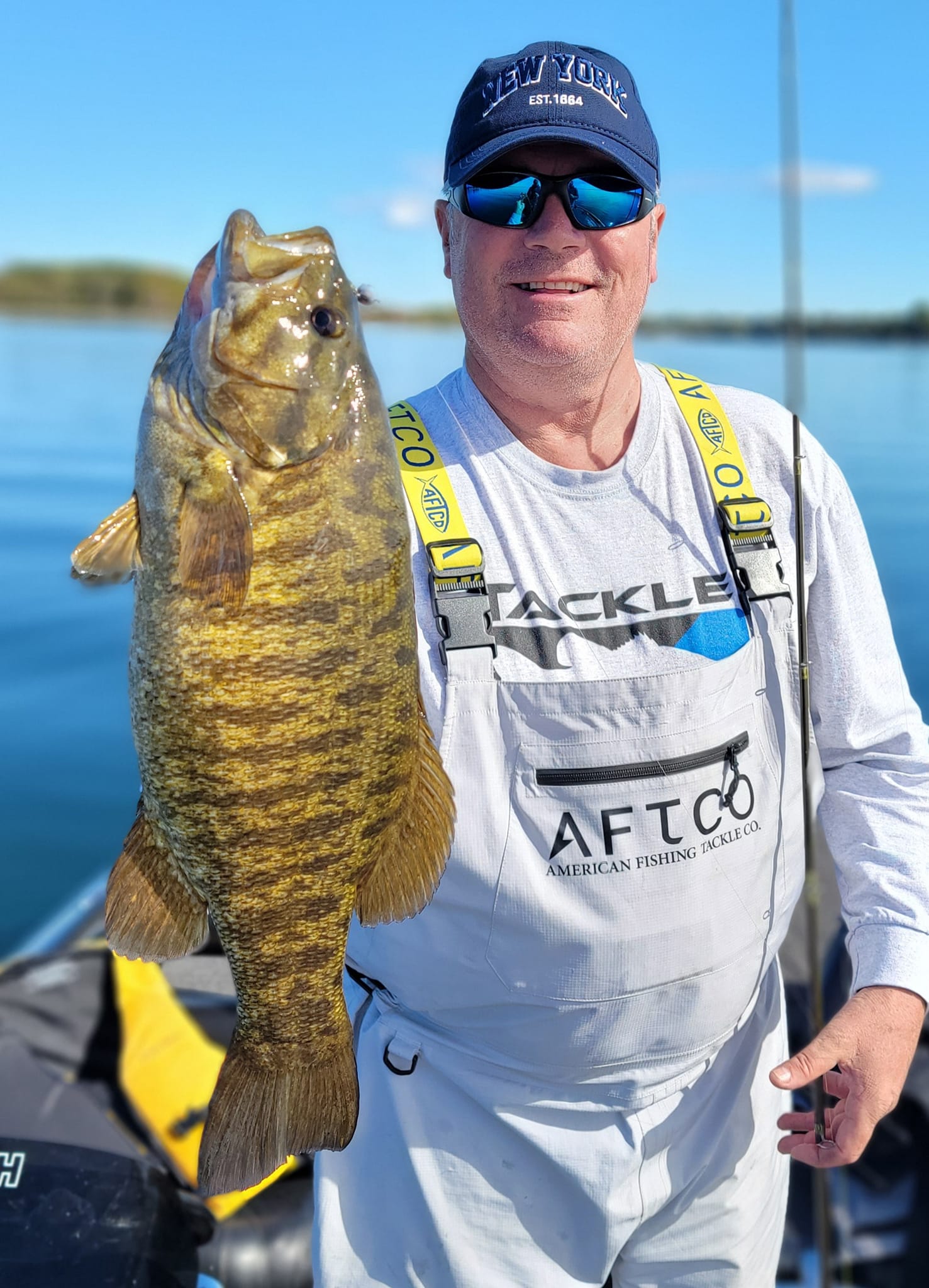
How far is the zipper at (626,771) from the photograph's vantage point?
179cm

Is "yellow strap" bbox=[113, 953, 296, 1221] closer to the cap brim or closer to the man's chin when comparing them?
the man's chin

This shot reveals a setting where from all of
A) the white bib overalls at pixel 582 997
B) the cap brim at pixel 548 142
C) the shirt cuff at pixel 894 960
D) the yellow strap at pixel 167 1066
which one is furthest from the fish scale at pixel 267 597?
the yellow strap at pixel 167 1066

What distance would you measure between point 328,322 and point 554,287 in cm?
69

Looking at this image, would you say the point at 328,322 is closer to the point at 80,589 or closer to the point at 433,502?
the point at 433,502

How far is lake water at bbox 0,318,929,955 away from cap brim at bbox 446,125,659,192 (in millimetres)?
366

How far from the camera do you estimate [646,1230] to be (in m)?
2.05

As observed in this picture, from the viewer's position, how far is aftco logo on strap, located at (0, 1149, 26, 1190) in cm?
207

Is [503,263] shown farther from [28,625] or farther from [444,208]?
[28,625]

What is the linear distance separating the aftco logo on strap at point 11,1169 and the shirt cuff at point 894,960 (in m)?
1.73

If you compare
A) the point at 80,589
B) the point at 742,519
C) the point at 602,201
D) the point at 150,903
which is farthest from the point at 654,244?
the point at 80,589

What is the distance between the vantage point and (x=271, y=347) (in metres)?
1.33

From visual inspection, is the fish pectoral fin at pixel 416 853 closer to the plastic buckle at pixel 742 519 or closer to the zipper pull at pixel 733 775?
the zipper pull at pixel 733 775

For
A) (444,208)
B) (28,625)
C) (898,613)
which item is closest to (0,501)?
(28,625)

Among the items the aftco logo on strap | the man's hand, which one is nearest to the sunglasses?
the man's hand
